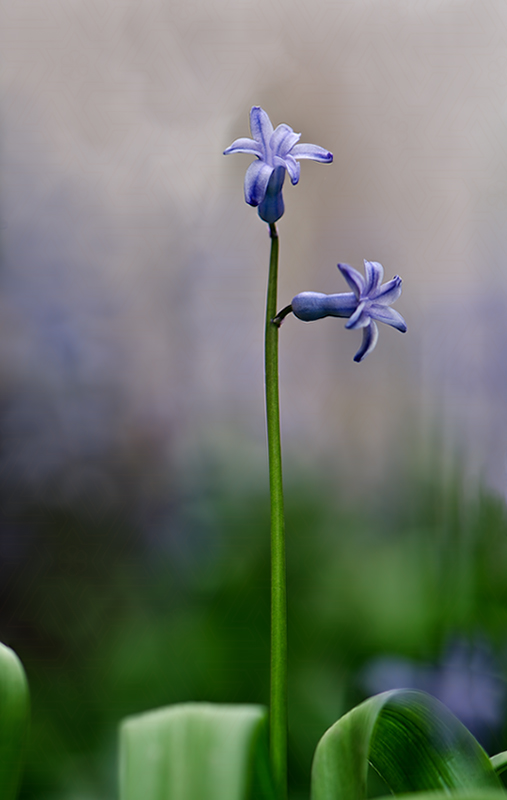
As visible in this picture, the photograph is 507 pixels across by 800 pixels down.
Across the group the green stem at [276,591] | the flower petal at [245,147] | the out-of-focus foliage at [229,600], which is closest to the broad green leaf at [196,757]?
the green stem at [276,591]

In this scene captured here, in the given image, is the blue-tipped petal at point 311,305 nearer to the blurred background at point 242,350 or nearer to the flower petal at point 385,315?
the flower petal at point 385,315

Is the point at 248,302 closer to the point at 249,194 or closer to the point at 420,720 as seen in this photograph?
the point at 249,194

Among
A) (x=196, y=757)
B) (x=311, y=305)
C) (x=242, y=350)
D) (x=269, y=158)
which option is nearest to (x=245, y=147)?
(x=269, y=158)

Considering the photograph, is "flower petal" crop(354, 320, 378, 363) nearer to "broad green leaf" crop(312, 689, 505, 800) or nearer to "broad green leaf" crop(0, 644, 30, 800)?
"broad green leaf" crop(312, 689, 505, 800)

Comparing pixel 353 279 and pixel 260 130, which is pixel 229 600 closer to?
pixel 353 279

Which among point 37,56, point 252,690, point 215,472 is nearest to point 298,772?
point 252,690

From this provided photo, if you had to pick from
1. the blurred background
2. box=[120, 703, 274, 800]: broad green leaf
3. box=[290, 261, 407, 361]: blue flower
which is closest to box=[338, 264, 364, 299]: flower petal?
box=[290, 261, 407, 361]: blue flower
